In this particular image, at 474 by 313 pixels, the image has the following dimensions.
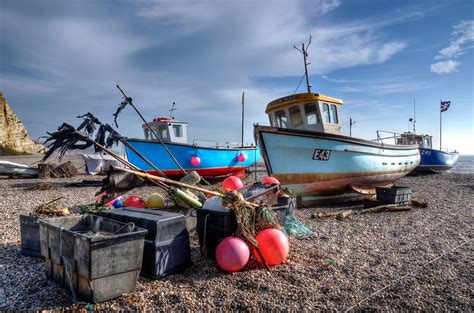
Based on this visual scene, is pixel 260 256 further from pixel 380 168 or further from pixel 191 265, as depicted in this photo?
pixel 380 168

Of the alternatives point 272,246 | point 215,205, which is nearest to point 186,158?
point 215,205

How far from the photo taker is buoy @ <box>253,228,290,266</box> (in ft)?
13.3

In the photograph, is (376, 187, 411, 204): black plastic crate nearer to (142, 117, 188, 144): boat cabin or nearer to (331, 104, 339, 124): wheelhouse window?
(331, 104, 339, 124): wheelhouse window

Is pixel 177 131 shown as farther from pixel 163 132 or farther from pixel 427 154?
pixel 427 154

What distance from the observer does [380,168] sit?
1044 cm

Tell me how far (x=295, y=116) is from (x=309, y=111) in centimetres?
52

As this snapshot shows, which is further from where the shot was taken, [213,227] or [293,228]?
[293,228]

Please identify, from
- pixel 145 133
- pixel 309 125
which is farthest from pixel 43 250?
pixel 145 133

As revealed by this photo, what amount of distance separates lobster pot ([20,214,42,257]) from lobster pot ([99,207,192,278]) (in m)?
1.34

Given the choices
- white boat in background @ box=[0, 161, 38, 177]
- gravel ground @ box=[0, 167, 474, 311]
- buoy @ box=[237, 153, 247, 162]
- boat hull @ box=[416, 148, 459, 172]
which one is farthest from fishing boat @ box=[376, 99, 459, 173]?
white boat in background @ box=[0, 161, 38, 177]

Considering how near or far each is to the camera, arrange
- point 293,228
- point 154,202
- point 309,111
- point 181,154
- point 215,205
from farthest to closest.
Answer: point 181,154
point 309,111
point 154,202
point 293,228
point 215,205

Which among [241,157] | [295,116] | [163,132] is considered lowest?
[241,157]

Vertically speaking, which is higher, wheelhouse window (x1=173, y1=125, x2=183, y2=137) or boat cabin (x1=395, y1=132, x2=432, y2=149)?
wheelhouse window (x1=173, y1=125, x2=183, y2=137)

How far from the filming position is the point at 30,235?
4.40 metres
